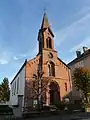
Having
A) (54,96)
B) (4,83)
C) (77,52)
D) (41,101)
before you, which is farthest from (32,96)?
(4,83)

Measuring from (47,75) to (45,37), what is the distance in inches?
395

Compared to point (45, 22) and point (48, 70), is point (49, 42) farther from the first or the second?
point (48, 70)

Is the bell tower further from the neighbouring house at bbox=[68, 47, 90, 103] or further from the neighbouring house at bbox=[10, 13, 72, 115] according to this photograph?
the neighbouring house at bbox=[68, 47, 90, 103]

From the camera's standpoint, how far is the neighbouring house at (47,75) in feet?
132

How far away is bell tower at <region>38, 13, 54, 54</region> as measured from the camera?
46.4 m

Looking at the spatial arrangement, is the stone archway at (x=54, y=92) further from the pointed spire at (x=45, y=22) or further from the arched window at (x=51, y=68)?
the pointed spire at (x=45, y=22)

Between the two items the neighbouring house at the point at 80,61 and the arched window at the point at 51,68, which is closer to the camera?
the arched window at the point at 51,68

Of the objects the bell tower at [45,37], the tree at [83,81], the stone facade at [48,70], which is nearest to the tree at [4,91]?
the stone facade at [48,70]

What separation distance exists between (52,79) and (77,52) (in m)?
20.3

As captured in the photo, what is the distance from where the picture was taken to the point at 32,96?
38812 mm

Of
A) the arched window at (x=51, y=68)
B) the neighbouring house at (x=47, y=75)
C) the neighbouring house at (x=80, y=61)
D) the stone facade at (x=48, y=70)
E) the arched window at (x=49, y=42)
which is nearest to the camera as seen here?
the neighbouring house at (x=47, y=75)

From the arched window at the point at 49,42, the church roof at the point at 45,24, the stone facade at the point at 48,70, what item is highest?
the church roof at the point at 45,24

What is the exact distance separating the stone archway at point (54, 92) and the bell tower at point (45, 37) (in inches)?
360

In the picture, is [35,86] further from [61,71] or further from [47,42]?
[47,42]
